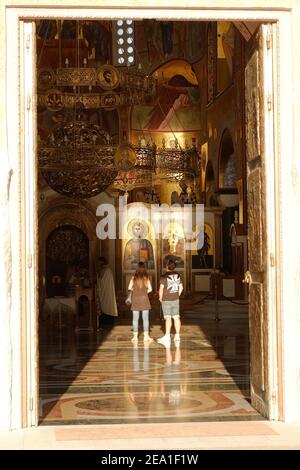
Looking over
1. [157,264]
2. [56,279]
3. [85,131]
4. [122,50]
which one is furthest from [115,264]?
[85,131]

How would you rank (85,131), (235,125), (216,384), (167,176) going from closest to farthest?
(216,384) < (85,131) < (235,125) < (167,176)

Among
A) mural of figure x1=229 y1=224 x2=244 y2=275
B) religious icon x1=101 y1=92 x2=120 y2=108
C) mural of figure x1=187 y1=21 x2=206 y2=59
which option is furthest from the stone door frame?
mural of figure x1=187 y1=21 x2=206 y2=59

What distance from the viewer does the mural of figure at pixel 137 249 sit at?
2708cm

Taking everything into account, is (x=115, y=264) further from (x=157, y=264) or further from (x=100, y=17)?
(x=100, y=17)

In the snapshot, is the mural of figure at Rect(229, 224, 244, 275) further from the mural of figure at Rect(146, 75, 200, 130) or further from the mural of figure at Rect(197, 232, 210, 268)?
the mural of figure at Rect(146, 75, 200, 130)

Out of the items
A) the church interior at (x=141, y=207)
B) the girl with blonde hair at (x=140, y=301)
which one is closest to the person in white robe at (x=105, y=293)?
the church interior at (x=141, y=207)

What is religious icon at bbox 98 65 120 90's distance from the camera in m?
18.5

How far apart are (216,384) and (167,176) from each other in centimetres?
1870

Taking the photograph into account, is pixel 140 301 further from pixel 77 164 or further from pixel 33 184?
pixel 33 184

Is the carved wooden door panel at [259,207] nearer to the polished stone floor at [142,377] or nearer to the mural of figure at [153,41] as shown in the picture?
the polished stone floor at [142,377]

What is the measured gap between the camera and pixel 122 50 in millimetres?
26531

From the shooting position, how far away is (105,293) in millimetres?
17984

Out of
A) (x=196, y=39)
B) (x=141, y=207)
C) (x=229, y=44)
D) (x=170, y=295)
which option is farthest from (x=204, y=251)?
(x=170, y=295)

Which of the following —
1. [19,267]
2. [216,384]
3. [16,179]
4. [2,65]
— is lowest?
[216,384]
